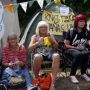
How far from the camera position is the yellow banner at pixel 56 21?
22.1 ft

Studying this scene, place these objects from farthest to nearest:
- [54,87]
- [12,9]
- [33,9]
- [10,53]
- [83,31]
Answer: [33,9]
[12,9]
[83,31]
[10,53]
[54,87]

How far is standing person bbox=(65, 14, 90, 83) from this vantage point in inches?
205

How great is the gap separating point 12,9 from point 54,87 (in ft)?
7.16

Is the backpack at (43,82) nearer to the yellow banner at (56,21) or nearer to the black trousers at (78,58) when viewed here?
the black trousers at (78,58)

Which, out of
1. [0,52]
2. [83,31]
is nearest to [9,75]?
[0,52]

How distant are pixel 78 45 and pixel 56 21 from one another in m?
1.48

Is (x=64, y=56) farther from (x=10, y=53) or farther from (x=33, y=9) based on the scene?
(x=33, y=9)

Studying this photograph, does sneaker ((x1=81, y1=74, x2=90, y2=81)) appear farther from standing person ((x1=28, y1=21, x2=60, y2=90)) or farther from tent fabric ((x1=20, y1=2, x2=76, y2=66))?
tent fabric ((x1=20, y1=2, x2=76, y2=66))

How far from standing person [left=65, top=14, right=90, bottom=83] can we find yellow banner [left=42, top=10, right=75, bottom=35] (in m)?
1.27

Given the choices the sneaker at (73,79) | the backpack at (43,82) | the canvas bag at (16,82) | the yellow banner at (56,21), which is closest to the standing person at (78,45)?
the sneaker at (73,79)

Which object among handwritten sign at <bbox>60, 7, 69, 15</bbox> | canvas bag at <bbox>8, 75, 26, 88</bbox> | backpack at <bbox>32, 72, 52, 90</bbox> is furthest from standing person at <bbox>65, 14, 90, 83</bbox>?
handwritten sign at <bbox>60, 7, 69, 15</bbox>

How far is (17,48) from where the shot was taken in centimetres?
522

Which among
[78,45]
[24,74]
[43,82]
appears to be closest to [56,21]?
[78,45]

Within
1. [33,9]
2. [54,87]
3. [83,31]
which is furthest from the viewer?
[33,9]
